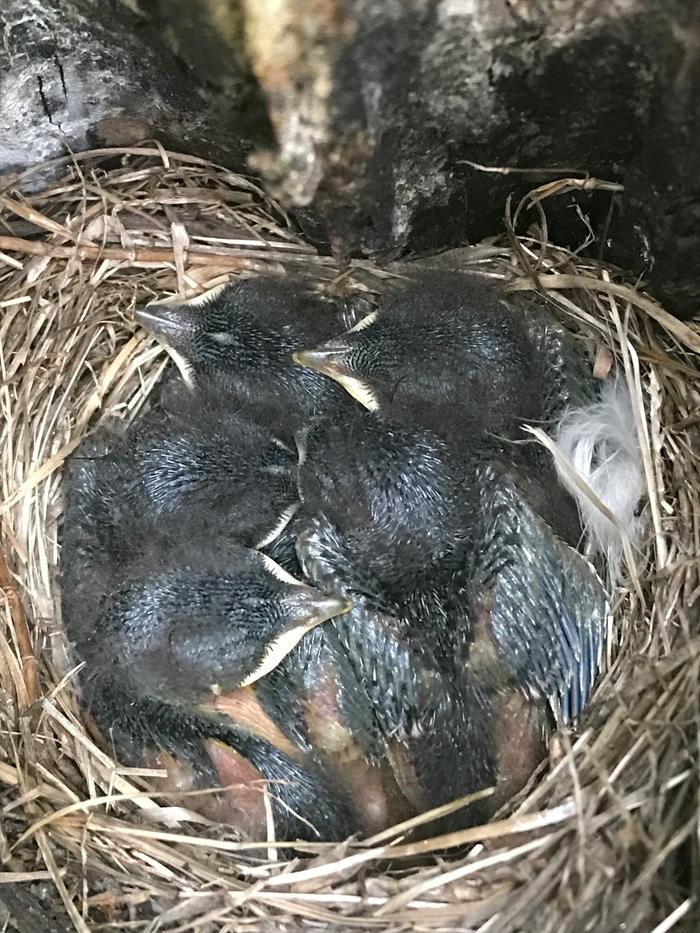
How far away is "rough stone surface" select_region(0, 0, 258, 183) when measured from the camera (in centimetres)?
119

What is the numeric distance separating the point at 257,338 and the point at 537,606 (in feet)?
1.98

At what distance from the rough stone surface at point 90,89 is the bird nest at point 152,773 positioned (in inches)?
2.1

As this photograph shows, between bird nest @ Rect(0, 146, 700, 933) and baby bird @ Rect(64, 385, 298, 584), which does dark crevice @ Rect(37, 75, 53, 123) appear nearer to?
bird nest @ Rect(0, 146, 700, 933)

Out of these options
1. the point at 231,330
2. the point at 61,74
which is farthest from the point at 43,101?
the point at 231,330

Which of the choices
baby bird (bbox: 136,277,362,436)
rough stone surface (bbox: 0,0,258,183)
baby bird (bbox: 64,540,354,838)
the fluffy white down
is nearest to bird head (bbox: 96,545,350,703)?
baby bird (bbox: 64,540,354,838)

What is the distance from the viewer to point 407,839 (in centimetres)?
120

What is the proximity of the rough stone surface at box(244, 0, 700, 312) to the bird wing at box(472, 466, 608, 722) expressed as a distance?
0.41 metres

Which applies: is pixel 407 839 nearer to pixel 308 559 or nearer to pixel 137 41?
pixel 308 559

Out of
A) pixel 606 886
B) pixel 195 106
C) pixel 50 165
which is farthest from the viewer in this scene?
pixel 50 165

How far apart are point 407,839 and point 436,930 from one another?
0.51 feet

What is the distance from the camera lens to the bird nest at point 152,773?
3.38ft

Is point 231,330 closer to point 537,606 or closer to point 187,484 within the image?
point 187,484

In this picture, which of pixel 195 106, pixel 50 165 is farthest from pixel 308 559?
pixel 50 165

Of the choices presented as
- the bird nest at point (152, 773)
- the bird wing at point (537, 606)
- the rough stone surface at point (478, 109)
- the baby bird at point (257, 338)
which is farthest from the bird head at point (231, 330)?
the bird wing at point (537, 606)
